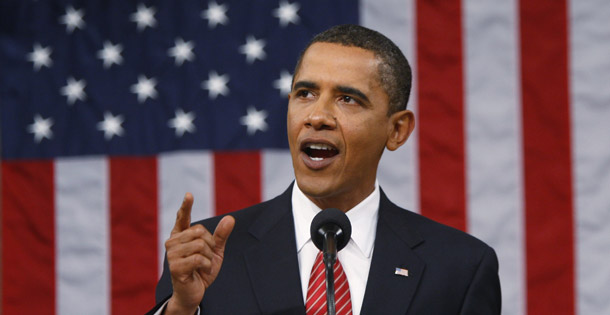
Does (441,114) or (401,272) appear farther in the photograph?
(441,114)

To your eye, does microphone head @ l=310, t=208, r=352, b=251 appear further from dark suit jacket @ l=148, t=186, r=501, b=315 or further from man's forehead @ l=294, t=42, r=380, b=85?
man's forehead @ l=294, t=42, r=380, b=85

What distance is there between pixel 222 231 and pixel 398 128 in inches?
21.3

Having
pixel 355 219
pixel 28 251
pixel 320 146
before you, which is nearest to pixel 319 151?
pixel 320 146

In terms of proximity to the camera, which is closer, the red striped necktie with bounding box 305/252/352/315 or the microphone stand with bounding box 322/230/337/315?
the microphone stand with bounding box 322/230/337/315

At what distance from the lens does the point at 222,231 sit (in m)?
1.17

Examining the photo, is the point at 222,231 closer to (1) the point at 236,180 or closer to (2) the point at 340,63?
(2) the point at 340,63

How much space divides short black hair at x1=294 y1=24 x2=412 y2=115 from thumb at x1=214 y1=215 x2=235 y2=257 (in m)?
0.45

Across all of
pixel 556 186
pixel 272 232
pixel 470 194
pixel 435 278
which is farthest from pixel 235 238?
pixel 556 186

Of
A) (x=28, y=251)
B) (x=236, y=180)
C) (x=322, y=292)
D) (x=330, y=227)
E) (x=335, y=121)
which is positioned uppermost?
(x=236, y=180)

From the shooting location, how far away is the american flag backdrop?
2.57 metres

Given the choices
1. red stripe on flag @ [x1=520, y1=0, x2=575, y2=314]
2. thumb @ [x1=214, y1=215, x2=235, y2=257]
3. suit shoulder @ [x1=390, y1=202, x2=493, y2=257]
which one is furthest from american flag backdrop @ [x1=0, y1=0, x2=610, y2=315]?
thumb @ [x1=214, y1=215, x2=235, y2=257]

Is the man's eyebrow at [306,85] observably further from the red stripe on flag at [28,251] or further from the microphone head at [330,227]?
the red stripe on flag at [28,251]

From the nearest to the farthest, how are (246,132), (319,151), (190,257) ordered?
(190,257), (319,151), (246,132)

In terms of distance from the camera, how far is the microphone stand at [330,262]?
0.95 m
